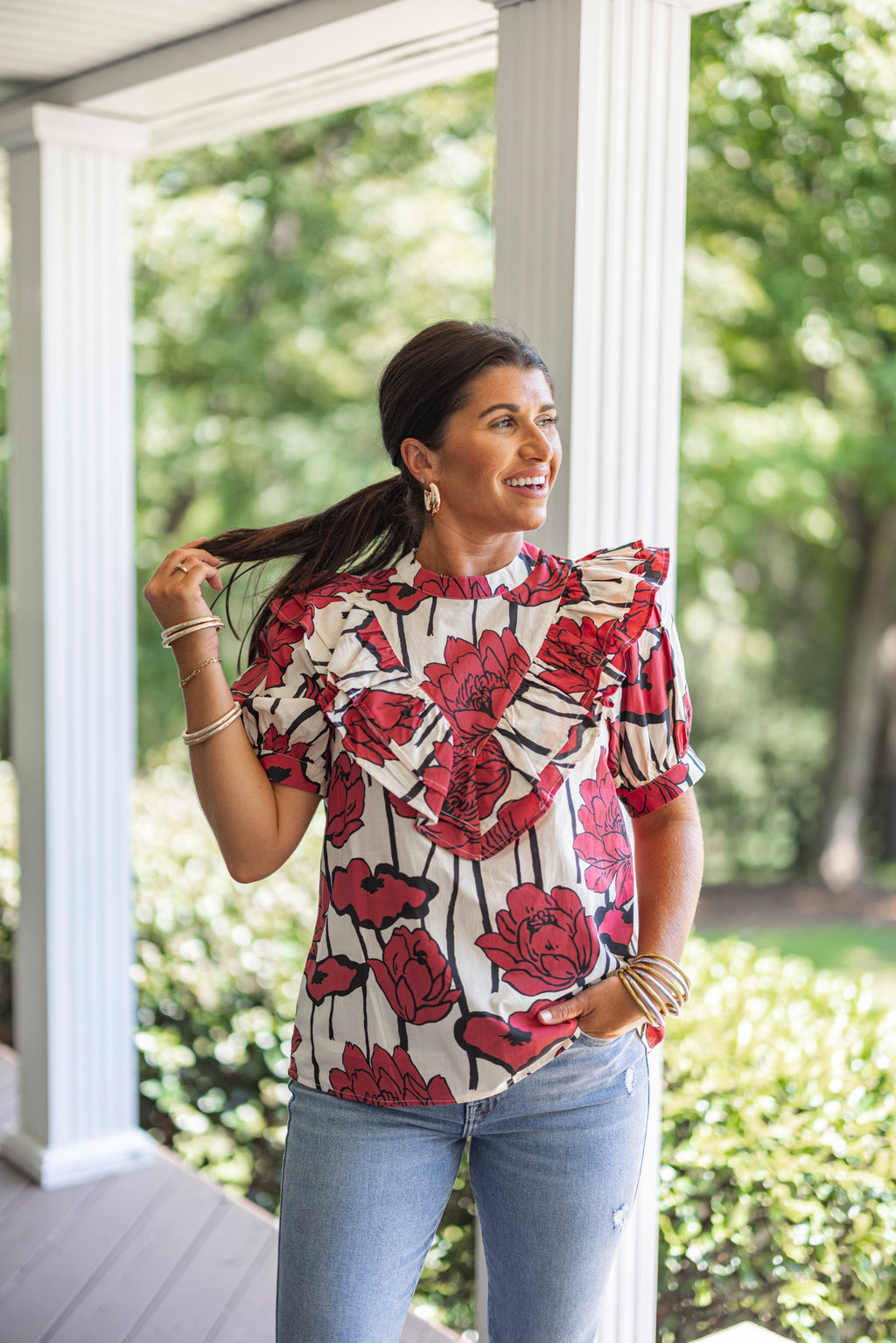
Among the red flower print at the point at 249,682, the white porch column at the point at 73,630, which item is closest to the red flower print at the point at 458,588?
the red flower print at the point at 249,682

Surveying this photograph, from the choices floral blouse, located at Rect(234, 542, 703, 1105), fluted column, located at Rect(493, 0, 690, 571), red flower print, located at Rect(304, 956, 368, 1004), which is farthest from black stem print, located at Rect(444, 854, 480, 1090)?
fluted column, located at Rect(493, 0, 690, 571)

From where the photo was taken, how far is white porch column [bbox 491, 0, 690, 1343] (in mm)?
2150

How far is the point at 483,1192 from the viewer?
66.4 inches

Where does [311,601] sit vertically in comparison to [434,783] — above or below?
above

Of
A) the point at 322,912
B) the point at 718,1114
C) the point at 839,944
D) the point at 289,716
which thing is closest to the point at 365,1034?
the point at 322,912

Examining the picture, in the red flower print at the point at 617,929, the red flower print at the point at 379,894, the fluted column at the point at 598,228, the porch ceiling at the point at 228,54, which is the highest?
the porch ceiling at the point at 228,54

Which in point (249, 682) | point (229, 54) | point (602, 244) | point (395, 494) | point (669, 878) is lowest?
point (669, 878)

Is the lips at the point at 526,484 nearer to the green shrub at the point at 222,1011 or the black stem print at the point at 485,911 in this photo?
the black stem print at the point at 485,911

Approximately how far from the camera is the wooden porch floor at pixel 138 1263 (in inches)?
114

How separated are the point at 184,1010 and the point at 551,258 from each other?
2.69 m

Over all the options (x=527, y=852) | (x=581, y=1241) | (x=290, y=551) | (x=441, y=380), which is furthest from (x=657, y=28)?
(x=581, y=1241)

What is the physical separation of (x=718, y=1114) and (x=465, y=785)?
1.45m

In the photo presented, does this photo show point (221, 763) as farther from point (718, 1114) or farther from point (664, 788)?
point (718, 1114)

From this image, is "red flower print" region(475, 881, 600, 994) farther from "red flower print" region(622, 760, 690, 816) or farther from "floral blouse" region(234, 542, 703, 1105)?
"red flower print" region(622, 760, 690, 816)
